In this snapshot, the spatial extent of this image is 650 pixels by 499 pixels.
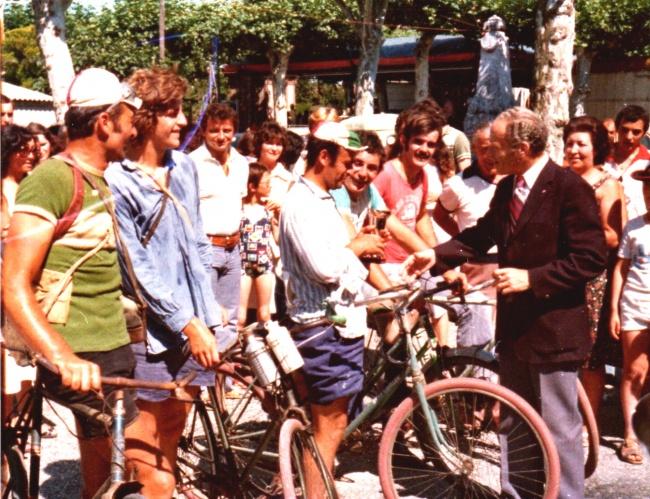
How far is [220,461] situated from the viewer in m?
4.20

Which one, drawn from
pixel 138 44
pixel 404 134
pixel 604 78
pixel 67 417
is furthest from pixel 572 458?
pixel 138 44

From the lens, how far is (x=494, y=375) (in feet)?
16.7

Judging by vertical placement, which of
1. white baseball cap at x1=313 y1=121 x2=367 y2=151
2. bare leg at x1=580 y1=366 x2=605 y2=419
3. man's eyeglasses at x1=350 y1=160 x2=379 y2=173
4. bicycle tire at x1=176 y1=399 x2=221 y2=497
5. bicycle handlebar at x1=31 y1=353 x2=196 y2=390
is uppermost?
white baseball cap at x1=313 y1=121 x2=367 y2=151

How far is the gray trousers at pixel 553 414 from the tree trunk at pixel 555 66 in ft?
19.3

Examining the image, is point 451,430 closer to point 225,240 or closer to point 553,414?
point 553,414

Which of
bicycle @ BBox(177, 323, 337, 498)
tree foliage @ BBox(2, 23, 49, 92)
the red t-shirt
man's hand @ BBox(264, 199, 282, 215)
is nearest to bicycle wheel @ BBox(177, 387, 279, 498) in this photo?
bicycle @ BBox(177, 323, 337, 498)

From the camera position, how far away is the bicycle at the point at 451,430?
436cm

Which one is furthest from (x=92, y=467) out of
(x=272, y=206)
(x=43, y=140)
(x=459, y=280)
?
(x=43, y=140)

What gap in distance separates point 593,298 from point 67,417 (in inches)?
134

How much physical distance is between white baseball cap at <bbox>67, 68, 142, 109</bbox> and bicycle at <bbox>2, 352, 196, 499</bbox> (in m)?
0.89

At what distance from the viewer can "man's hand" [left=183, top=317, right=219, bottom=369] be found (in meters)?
3.72

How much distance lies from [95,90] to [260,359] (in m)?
1.19

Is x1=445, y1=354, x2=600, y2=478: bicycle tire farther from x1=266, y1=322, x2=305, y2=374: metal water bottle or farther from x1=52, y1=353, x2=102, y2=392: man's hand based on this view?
x1=52, y1=353, x2=102, y2=392: man's hand

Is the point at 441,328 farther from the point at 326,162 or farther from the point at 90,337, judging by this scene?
the point at 90,337
